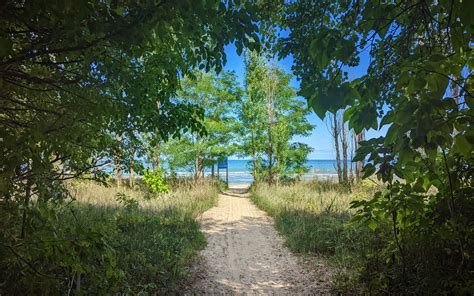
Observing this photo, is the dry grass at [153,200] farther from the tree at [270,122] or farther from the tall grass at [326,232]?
the tree at [270,122]

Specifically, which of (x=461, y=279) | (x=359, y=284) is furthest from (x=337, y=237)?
(x=461, y=279)

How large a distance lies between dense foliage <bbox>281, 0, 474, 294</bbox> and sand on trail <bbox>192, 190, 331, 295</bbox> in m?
1.06

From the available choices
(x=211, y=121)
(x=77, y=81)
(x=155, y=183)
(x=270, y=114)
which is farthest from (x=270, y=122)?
(x=77, y=81)

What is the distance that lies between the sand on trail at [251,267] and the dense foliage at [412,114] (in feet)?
3.49

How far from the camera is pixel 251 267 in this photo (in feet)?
15.2

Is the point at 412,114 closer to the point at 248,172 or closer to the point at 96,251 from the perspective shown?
the point at 96,251

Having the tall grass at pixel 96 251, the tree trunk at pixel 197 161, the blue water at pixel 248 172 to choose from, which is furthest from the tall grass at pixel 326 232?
the tree trunk at pixel 197 161

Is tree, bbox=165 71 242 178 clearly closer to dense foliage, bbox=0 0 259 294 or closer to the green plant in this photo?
the green plant

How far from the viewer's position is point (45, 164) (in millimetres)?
1501

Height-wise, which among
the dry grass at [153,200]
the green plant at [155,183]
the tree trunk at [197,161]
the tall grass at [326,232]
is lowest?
the tall grass at [326,232]

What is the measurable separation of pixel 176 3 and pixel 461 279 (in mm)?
2999

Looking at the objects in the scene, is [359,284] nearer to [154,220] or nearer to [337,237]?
[337,237]

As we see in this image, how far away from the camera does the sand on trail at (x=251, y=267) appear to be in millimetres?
3795

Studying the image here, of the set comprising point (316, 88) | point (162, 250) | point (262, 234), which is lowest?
point (262, 234)
